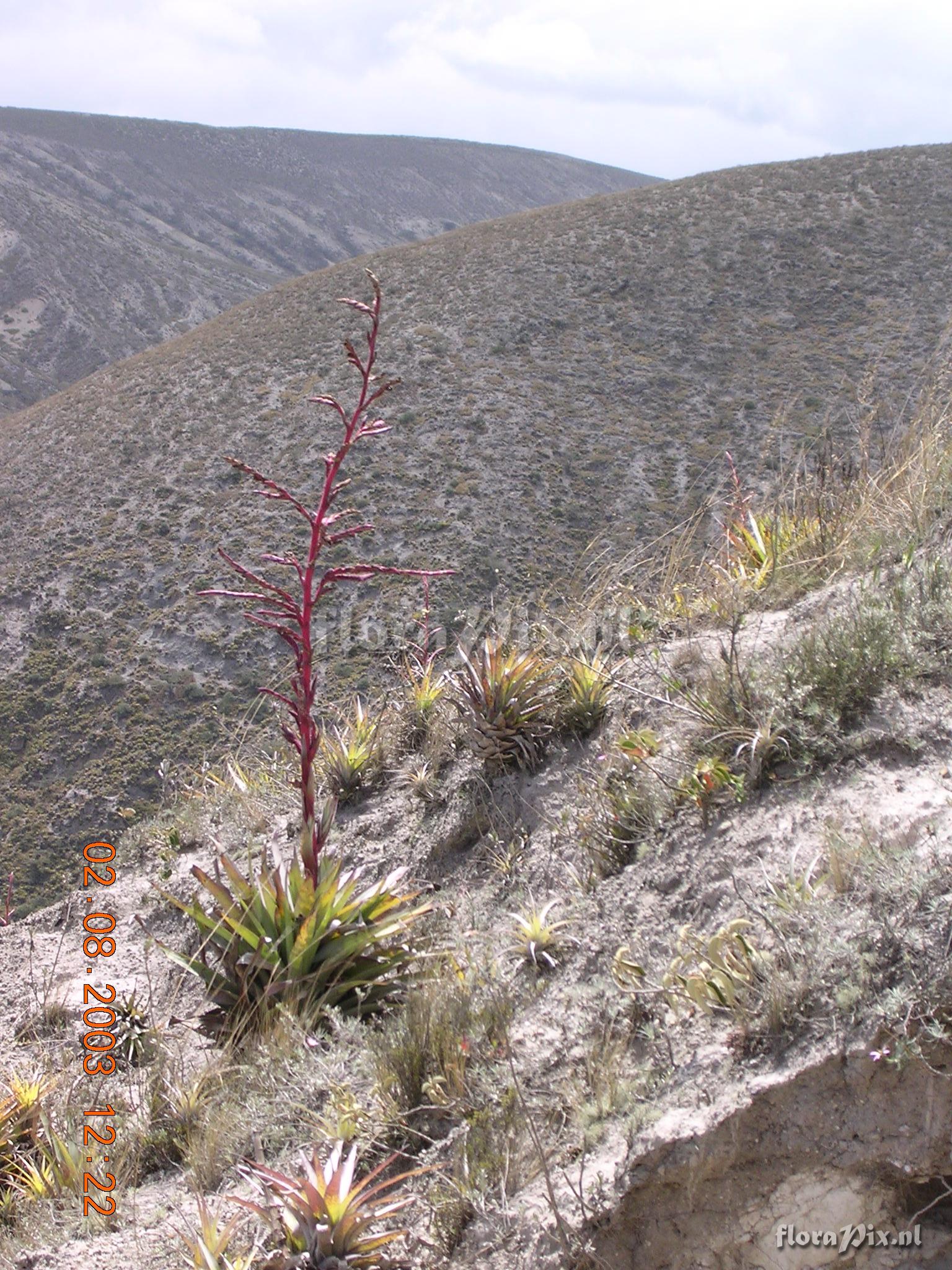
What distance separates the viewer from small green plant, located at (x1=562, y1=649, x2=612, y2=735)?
4246 millimetres

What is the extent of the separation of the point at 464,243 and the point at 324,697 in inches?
970

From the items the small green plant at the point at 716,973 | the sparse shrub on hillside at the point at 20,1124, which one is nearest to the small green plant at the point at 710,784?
the small green plant at the point at 716,973

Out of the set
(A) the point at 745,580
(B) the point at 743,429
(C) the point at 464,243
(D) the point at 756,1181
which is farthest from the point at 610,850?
(C) the point at 464,243

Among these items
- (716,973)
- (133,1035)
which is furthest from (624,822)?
(133,1035)

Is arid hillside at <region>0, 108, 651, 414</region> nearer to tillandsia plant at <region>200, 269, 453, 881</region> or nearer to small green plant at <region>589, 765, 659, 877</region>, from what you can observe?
tillandsia plant at <region>200, 269, 453, 881</region>

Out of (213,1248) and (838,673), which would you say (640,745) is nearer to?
(838,673)

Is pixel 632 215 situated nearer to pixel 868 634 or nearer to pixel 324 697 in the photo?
pixel 324 697

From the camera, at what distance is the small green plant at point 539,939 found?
3107 mm

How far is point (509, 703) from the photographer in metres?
4.29

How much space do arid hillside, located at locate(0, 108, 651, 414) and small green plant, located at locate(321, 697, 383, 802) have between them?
166 ft

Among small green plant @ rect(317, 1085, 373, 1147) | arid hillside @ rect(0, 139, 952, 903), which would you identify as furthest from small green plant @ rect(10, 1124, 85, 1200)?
arid hillside @ rect(0, 139, 952, 903)

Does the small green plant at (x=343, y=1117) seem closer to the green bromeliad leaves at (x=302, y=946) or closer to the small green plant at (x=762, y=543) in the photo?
the green bromeliad leaves at (x=302, y=946)

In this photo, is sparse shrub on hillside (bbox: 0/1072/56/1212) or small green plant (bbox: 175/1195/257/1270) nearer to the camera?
small green plant (bbox: 175/1195/257/1270)

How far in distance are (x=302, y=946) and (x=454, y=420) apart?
75.4 feet
